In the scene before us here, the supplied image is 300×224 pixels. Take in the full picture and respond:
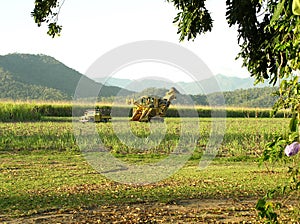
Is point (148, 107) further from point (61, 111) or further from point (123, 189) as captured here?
point (61, 111)

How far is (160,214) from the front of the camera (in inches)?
186

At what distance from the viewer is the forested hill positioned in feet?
197

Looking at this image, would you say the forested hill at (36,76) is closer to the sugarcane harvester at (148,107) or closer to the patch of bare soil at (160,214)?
the sugarcane harvester at (148,107)

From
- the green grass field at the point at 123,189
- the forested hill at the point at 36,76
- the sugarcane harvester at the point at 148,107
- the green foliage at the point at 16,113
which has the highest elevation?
the forested hill at the point at 36,76

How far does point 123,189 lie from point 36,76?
6901cm

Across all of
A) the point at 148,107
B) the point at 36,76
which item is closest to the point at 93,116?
the point at 148,107

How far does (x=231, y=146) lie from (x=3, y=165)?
5819 mm

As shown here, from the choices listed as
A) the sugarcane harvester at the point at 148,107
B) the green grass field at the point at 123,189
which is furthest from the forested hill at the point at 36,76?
the green grass field at the point at 123,189

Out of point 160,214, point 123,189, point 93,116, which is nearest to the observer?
point 160,214

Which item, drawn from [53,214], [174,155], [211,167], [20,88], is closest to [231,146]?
[174,155]

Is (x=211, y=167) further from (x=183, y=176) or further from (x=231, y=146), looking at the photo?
(x=231, y=146)

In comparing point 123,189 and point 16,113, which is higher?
point 16,113

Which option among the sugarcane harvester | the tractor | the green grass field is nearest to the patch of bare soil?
the green grass field

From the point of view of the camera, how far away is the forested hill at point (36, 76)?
60.1m
